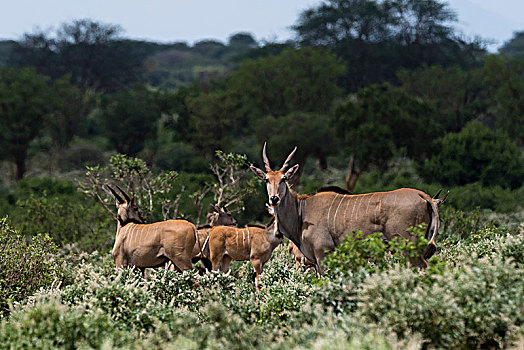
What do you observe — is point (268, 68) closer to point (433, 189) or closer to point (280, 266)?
point (433, 189)

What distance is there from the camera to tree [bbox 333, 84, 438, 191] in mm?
28766

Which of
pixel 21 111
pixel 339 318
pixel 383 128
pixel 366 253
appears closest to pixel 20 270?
pixel 366 253

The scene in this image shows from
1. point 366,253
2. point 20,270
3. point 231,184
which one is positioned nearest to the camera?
point 366,253

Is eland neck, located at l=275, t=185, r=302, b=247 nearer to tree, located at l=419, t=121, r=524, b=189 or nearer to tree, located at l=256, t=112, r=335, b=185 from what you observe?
tree, located at l=419, t=121, r=524, b=189

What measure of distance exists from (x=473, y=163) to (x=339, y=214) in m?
22.3

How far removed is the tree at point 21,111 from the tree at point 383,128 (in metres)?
17.4

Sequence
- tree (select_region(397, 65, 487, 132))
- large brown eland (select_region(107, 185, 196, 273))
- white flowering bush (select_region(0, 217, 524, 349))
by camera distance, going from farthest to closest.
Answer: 1. tree (select_region(397, 65, 487, 132))
2. large brown eland (select_region(107, 185, 196, 273))
3. white flowering bush (select_region(0, 217, 524, 349))

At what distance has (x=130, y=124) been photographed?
42.8m

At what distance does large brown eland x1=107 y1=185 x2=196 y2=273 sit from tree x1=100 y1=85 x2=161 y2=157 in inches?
1287

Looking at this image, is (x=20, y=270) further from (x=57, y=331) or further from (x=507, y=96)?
(x=507, y=96)

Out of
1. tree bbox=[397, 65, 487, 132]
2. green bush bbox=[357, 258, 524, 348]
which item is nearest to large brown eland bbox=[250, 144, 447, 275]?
green bush bbox=[357, 258, 524, 348]

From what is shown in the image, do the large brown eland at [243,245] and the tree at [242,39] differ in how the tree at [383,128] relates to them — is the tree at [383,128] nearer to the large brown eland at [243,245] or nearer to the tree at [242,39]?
the large brown eland at [243,245]

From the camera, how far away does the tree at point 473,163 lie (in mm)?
29078

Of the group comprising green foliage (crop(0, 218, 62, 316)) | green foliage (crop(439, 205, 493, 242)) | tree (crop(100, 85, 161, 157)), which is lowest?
tree (crop(100, 85, 161, 157))
